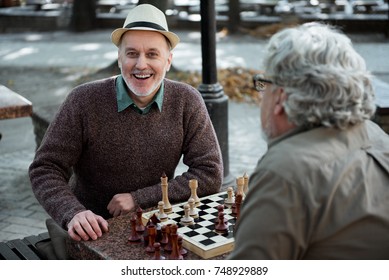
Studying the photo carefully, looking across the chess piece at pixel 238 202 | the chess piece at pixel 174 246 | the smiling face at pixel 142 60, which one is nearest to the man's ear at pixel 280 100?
the chess piece at pixel 174 246

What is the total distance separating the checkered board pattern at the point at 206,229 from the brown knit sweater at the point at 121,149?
179 millimetres

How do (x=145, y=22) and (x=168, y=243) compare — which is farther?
(x=145, y=22)

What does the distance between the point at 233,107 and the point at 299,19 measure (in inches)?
399

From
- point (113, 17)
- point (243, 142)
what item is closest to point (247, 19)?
point (113, 17)

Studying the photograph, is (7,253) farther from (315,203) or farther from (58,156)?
(315,203)

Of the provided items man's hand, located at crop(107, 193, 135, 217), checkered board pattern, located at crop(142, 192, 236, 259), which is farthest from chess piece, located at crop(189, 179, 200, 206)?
man's hand, located at crop(107, 193, 135, 217)

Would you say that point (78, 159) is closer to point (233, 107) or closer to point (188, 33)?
point (233, 107)

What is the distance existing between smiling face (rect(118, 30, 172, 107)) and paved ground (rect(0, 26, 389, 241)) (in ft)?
7.45

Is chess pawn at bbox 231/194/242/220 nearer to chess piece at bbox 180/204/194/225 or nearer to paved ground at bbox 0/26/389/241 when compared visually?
chess piece at bbox 180/204/194/225

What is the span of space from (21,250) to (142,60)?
1.09 metres

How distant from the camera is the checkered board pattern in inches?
92.9

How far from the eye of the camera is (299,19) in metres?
18.5

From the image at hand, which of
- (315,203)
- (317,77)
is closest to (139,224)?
(315,203)

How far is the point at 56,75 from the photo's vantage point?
38.6 ft
